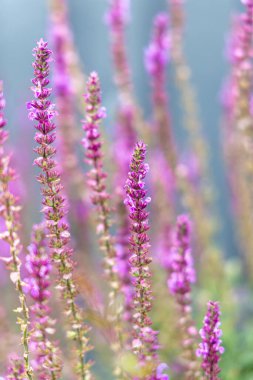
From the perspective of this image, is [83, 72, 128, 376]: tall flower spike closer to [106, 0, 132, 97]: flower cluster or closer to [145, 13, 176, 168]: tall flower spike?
[145, 13, 176, 168]: tall flower spike

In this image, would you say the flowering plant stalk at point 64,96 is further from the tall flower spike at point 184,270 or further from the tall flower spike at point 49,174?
the tall flower spike at point 49,174

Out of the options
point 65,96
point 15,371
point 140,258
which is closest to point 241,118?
point 65,96

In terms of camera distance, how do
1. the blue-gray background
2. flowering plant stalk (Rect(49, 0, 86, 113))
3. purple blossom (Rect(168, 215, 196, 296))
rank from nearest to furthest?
purple blossom (Rect(168, 215, 196, 296)), flowering plant stalk (Rect(49, 0, 86, 113)), the blue-gray background

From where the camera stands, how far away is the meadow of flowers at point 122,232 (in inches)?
29.4

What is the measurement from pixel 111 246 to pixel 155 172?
73cm

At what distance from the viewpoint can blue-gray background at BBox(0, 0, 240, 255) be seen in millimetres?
2994

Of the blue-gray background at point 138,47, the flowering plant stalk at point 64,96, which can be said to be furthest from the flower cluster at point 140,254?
the blue-gray background at point 138,47

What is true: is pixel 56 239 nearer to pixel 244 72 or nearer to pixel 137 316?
pixel 137 316

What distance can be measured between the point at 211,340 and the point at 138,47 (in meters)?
2.38

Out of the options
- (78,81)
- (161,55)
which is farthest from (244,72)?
(78,81)

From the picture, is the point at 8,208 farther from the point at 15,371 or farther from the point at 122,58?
the point at 122,58

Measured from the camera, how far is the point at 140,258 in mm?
751

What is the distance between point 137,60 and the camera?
3025 millimetres

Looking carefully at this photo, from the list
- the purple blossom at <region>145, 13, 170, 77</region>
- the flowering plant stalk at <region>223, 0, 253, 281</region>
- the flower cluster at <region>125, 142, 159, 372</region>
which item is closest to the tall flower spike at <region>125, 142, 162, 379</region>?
the flower cluster at <region>125, 142, 159, 372</region>
